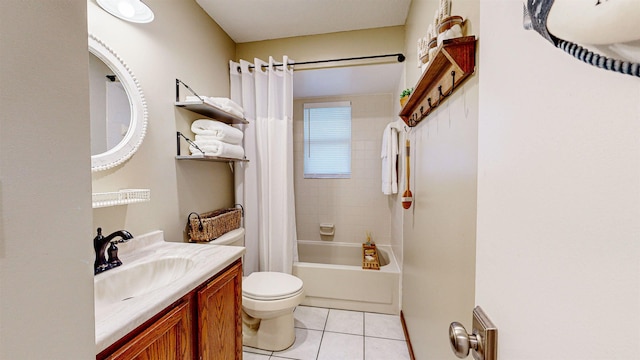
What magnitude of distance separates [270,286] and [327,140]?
1955 mm

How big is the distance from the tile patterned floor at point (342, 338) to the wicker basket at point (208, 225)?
87cm

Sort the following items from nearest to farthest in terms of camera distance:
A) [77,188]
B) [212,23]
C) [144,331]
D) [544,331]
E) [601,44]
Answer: [601,44]
[544,331]
[77,188]
[144,331]
[212,23]

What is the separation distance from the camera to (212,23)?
6.95 feet

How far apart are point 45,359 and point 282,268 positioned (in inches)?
76.4

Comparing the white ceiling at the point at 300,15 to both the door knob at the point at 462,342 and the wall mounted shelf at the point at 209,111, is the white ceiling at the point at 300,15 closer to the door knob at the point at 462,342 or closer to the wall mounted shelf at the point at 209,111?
the wall mounted shelf at the point at 209,111

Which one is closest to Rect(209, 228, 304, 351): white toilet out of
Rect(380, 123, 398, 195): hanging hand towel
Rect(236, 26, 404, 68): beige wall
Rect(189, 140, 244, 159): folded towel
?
Rect(189, 140, 244, 159): folded towel

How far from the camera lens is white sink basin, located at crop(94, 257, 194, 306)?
105cm

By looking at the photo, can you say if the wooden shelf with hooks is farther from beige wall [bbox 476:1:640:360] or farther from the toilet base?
the toilet base

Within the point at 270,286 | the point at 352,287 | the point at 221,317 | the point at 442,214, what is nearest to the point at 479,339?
the point at 442,214

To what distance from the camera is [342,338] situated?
1.90 meters

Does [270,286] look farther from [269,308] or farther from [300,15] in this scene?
[300,15]

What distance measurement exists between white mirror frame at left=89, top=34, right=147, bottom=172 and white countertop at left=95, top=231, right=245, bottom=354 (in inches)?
17.6

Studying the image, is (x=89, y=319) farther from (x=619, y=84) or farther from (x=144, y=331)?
(x=619, y=84)

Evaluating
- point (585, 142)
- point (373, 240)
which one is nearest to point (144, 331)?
point (585, 142)
